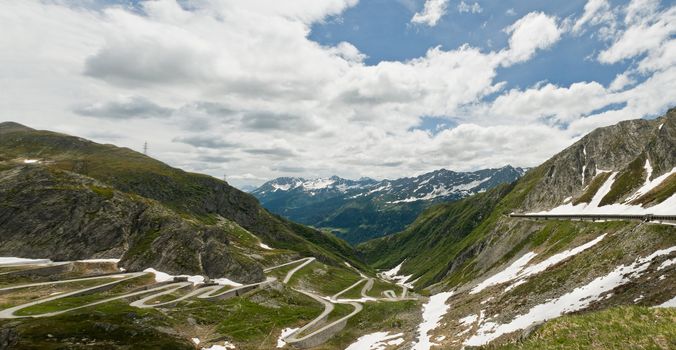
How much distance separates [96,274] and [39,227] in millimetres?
39575

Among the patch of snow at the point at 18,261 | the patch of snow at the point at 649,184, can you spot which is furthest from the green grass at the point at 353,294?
the patch of snow at the point at 18,261

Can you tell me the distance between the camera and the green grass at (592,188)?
479ft

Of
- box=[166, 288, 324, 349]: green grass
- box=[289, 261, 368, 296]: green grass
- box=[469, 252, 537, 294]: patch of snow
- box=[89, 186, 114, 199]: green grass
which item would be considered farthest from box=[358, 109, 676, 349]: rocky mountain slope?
box=[89, 186, 114, 199]: green grass

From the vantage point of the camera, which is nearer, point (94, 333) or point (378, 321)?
point (94, 333)

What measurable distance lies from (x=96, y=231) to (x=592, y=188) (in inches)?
7661

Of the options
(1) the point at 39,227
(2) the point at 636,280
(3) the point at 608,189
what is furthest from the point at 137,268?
(3) the point at 608,189

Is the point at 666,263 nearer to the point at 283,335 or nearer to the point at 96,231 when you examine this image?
the point at 283,335

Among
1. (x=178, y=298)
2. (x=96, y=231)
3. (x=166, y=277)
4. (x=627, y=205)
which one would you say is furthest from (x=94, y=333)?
(x=627, y=205)

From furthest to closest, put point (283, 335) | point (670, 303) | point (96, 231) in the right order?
point (96, 231) → point (283, 335) → point (670, 303)

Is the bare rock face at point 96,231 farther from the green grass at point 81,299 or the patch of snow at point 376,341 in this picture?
the patch of snow at point 376,341

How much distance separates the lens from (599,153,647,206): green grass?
12838cm

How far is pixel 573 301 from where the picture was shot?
44.8m

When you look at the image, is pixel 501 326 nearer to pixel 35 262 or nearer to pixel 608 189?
pixel 608 189

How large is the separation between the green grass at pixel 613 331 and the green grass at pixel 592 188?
141451mm
